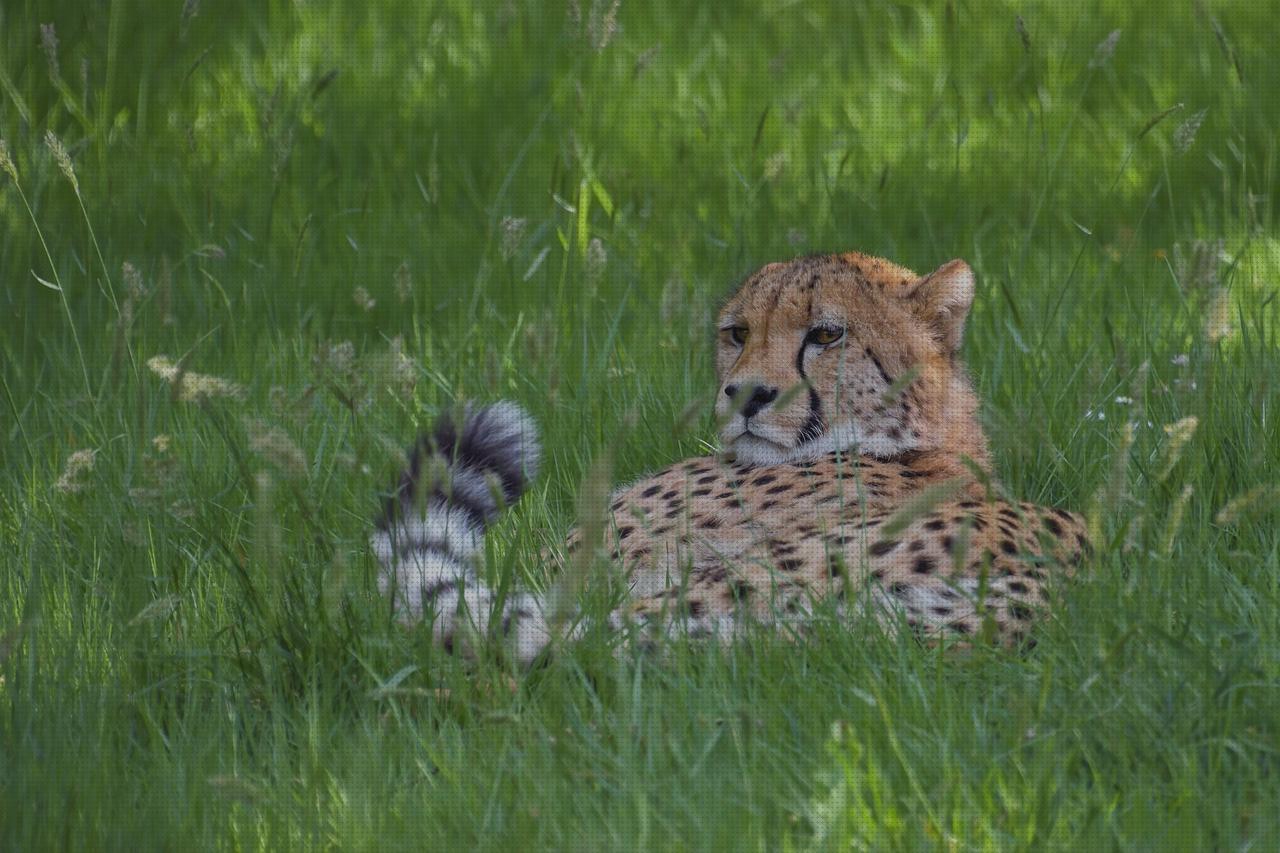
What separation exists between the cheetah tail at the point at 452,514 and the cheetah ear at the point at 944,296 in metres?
0.96

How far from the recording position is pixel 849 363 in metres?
3.65

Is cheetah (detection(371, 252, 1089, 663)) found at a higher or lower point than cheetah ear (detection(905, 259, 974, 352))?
lower

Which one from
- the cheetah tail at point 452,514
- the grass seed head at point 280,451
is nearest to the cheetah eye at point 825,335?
the cheetah tail at point 452,514

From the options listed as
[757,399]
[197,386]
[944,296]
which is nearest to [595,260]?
[757,399]

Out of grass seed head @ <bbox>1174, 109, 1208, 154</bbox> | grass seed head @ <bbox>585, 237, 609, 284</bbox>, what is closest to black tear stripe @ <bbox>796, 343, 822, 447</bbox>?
grass seed head @ <bbox>585, 237, 609, 284</bbox>

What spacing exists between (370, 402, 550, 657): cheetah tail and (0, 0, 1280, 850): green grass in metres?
0.10

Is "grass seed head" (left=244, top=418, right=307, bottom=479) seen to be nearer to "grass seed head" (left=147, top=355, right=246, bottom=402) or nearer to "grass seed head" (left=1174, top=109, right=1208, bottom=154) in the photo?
"grass seed head" (left=147, top=355, right=246, bottom=402)

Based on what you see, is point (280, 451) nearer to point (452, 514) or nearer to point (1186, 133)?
point (452, 514)

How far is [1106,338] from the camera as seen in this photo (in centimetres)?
438

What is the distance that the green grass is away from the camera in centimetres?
231

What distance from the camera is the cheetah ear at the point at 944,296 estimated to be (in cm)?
375

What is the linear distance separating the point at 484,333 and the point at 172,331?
952 millimetres

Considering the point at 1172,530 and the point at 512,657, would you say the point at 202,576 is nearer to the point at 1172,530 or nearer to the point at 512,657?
the point at 512,657

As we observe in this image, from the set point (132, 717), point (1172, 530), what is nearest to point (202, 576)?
point (132, 717)
